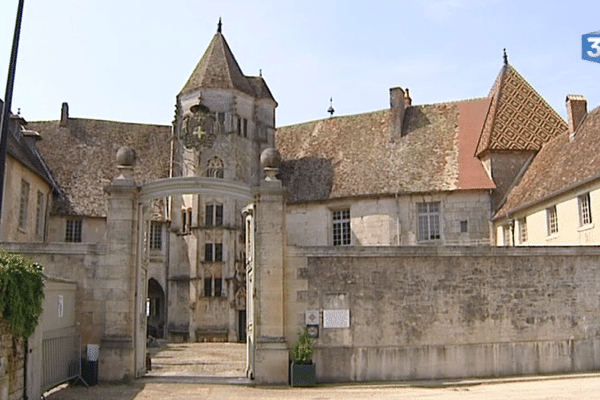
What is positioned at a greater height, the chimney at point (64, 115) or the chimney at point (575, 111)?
the chimney at point (64, 115)

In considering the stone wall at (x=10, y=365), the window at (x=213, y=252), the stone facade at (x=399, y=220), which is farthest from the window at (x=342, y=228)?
the stone wall at (x=10, y=365)

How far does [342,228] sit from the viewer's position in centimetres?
2805

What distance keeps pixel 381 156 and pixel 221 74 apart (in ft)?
27.9

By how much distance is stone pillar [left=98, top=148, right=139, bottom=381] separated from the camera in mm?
14031

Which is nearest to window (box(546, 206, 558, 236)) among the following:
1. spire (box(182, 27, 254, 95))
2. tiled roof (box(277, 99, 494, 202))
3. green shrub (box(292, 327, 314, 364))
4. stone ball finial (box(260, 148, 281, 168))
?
tiled roof (box(277, 99, 494, 202))

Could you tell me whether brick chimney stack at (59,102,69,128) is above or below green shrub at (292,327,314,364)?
above

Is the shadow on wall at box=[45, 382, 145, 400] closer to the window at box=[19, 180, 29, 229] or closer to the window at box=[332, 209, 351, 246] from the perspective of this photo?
the window at box=[19, 180, 29, 229]

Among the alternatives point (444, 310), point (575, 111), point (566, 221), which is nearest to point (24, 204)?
point (444, 310)

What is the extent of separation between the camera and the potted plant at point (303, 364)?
1391cm

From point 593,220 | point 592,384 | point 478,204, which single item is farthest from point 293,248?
point 478,204

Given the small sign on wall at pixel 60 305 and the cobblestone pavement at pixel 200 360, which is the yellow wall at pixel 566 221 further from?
the small sign on wall at pixel 60 305

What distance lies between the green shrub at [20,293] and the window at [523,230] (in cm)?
1690

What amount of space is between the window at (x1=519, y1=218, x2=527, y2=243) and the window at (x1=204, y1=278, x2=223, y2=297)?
13041 mm

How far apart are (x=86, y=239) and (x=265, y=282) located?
16.9 metres
